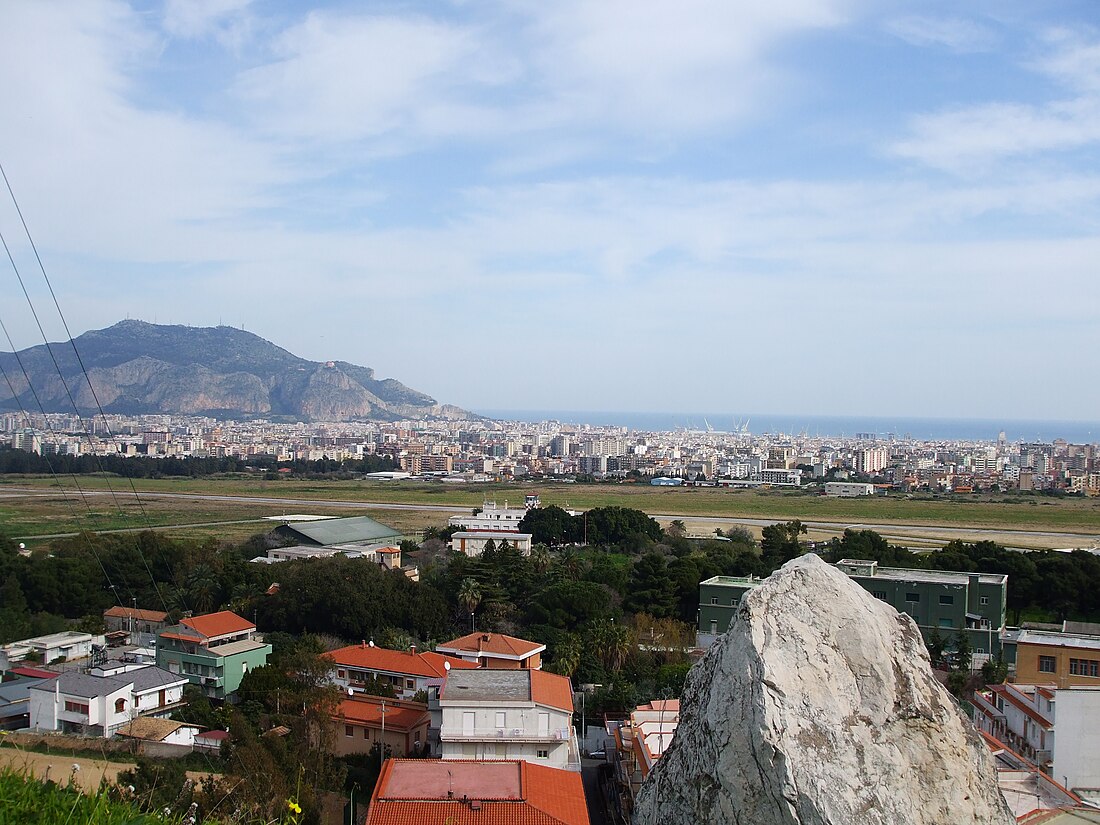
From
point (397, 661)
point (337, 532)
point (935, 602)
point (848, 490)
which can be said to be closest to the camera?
point (397, 661)

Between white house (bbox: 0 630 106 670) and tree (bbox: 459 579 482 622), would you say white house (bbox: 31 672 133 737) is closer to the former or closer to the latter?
white house (bbox: 0 630 106 670)

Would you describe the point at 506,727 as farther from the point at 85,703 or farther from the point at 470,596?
the point at 470,596

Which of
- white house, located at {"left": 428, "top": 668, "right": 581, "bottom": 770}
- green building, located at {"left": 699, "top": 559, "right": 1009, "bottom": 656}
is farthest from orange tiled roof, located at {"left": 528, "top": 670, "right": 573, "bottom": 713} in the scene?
green building, located at {"left": 699, "top": 559, "right": 1009, "bottom": 656}

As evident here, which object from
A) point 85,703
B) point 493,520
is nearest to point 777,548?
point 493,520

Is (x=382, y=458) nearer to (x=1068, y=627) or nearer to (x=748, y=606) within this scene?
(x=1068, y=627)

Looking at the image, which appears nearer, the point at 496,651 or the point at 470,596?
the point at 496,651

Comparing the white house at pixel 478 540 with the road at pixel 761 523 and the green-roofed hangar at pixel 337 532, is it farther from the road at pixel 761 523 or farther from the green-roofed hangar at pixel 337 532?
the road at pixel 761 523

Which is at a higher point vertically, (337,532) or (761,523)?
(761,523)
